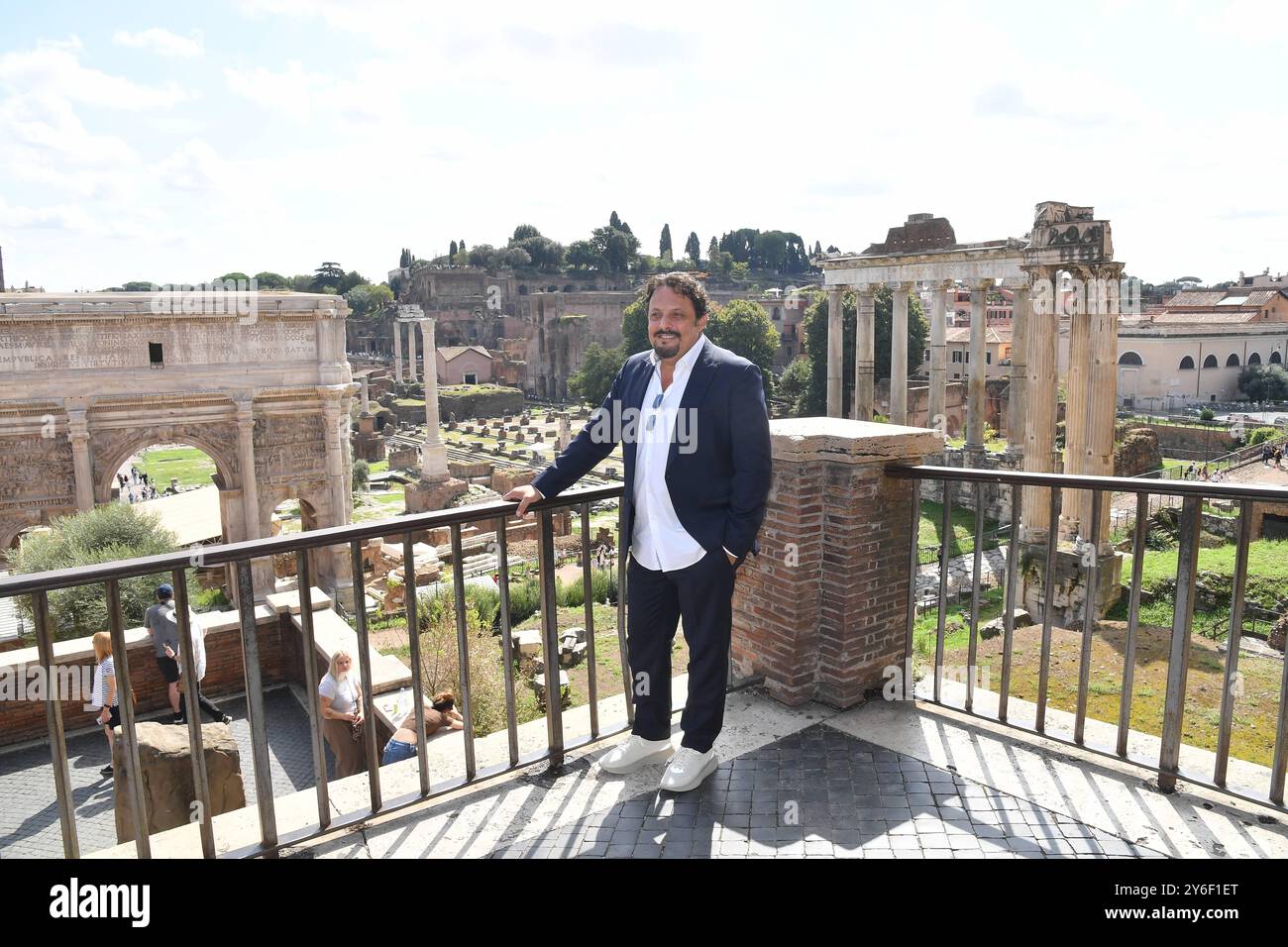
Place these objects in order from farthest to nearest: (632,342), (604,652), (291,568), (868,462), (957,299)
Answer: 1. (957,299)
2. (632,342)
3. (291,568)
4. (604,652)
5. (868,462)

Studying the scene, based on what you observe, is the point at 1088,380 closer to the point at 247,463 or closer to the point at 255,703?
the point at 255,703

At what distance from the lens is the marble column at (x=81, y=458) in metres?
18.0

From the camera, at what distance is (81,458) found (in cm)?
1825

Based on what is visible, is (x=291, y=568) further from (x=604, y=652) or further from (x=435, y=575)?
(x=604, y=652)

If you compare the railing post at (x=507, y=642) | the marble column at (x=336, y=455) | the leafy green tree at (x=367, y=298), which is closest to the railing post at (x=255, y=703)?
the railing post at (x=507, y=642)

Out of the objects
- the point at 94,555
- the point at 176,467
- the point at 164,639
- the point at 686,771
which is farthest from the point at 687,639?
the point at 176,467

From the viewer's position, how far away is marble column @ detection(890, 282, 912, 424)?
27.7 meters

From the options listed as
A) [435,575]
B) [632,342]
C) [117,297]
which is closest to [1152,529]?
[435,575]

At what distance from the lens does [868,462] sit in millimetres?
4160

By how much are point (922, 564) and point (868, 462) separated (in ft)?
50.9

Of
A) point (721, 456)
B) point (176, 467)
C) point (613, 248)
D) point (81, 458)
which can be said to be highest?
point (613, 248)

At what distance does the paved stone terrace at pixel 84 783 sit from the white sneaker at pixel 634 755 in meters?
3.97

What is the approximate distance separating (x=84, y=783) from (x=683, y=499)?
21.5ft

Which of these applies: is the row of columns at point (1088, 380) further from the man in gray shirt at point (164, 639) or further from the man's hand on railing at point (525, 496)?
the man's hand on railing at point (525, 496)
